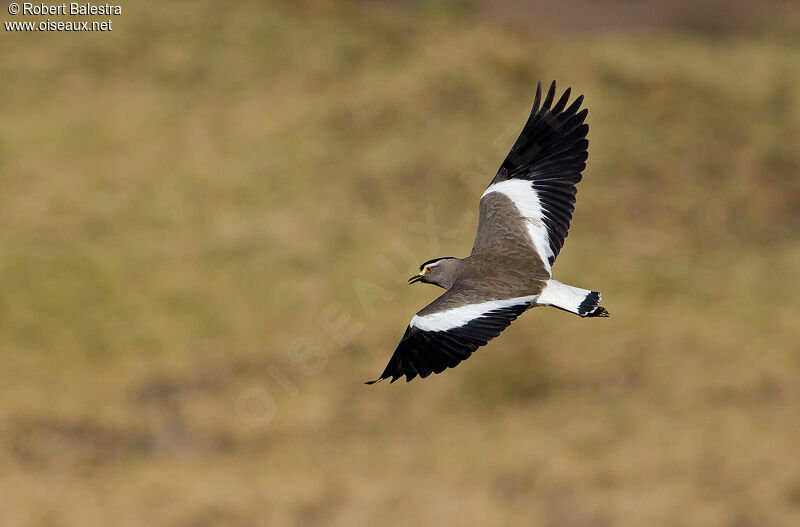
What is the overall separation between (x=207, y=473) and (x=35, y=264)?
872 cm

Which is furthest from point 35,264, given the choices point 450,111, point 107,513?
point 450,111

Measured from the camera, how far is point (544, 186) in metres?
11.5

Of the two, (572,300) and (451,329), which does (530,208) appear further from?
(451,329)

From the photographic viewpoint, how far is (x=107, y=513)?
84.8 ft

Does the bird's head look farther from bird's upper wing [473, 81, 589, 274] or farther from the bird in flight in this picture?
bird's upper wing [473, 81, 589, 274]

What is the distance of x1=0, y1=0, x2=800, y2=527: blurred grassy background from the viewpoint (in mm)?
26531

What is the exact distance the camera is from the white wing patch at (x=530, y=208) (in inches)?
432

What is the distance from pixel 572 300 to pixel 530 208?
6.59 ft

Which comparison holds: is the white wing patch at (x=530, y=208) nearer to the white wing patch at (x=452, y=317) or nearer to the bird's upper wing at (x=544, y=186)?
the bird's upper wing at (x=544, y=186)

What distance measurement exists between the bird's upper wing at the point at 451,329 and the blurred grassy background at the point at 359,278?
16769 mm

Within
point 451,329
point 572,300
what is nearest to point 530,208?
point 572,300

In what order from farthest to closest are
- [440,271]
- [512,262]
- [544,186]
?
[544,186]
[512,262]
[440,271]

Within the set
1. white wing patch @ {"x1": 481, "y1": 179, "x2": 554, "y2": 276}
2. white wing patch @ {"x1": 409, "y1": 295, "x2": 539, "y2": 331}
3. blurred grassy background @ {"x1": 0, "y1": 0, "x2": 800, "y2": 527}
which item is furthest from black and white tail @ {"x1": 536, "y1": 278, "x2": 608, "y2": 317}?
blurred grassy background @ {"x1": 0, "y1": 0, "x2": 800, "y2": 527}

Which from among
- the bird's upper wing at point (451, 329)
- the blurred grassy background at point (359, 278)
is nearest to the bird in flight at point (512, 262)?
the bird's upper wing at point (451, 329)
